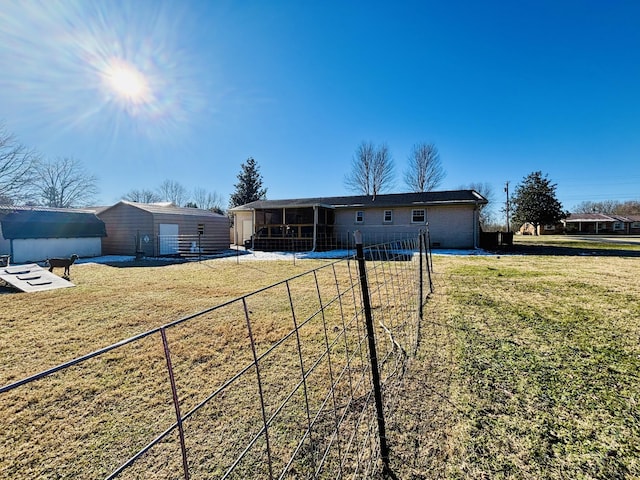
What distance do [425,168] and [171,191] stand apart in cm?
3992

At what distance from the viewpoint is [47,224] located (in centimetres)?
1401

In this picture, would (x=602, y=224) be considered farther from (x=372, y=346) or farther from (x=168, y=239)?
(x=372, y=346)

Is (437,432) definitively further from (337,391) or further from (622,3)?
(622,3)

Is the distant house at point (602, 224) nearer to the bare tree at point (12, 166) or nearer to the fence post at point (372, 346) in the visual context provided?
the fence post at point (372, 346)

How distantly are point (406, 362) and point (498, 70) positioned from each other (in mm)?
15636

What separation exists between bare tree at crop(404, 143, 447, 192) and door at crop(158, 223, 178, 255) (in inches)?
919

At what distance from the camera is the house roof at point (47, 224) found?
13.0 meters

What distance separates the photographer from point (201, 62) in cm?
970

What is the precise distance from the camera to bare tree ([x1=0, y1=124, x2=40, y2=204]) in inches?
647

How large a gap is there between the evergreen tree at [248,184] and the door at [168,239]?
17.8m

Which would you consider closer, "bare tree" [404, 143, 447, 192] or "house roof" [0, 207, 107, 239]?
"house roof" [0, 207, 107, 239]

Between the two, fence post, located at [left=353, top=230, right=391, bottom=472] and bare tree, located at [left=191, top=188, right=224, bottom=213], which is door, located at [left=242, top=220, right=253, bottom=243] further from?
bare tree, located at [left=191, top=188, right=224, bottom=213]

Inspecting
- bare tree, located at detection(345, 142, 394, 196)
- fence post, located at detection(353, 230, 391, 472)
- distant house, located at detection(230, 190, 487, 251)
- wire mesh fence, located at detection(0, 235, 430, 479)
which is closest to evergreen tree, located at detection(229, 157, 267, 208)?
bare tree, located at detection(345, 142, 394, 196)

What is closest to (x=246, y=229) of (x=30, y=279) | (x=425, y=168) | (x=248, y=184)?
(x=248, y=184)
